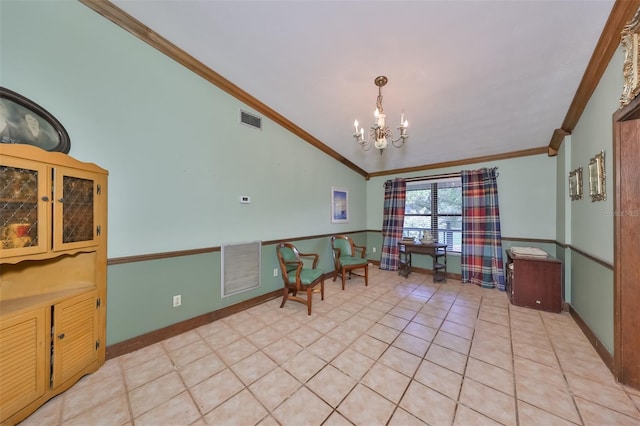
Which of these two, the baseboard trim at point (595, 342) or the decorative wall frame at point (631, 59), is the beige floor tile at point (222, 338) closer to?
the baseboard trim at point (595, 342)

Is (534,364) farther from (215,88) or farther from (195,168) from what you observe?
(215,88)

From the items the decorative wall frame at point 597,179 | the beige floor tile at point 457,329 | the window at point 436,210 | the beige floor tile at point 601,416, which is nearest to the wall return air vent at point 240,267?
the beige floor tile at point 457,329

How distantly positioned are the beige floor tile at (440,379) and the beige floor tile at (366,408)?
15.5 inches

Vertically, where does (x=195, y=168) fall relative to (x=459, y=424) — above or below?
above

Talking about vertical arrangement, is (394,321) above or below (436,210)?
below

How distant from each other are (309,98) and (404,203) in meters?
2.97

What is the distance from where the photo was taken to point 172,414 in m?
1.37

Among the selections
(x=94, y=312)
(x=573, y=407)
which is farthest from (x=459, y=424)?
(x=94, y=312)

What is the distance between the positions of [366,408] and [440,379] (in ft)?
2.19

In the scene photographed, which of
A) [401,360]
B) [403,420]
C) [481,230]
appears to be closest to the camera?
[403,420]

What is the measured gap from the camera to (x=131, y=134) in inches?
80.0

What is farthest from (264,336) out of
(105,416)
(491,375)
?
(491,375)

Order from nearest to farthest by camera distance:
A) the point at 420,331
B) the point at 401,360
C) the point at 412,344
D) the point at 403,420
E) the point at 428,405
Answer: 1. the point at 403,420
2. the point at 428,405
3. the point at 401,360
4. the point at 412,344
5. the point at 420,331

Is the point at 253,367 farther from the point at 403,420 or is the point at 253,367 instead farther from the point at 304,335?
the point at 403,420
